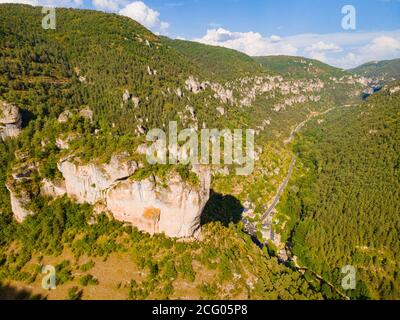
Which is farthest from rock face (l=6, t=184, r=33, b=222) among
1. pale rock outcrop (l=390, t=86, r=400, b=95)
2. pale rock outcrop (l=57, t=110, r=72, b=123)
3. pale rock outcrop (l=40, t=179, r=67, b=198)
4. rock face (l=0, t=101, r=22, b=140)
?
pale rock outcrop (l=390, t=86, r=400, b=95)

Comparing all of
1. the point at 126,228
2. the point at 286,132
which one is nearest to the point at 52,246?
the point at 126,228

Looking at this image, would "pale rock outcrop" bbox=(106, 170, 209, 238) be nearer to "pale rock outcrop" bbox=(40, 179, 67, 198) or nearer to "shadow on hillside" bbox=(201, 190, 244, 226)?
"pale rock outcrop" bbox=(40, 179, 67, 198)

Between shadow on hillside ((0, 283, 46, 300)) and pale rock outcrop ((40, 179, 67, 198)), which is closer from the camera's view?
shadow on hillside ((0, 283, 46, 300))

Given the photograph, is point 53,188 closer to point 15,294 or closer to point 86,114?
point 15,294

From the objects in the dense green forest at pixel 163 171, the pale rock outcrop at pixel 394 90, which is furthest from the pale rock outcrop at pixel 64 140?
the pale rock outcrop at pixel 394 90

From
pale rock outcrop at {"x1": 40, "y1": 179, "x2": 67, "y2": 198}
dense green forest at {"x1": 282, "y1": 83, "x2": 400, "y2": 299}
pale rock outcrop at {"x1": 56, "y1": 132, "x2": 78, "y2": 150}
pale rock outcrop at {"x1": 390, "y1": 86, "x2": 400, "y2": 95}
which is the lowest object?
dense green forest at {"x1": 282, "y1": 83, "x2": 400, "y2": 299}
